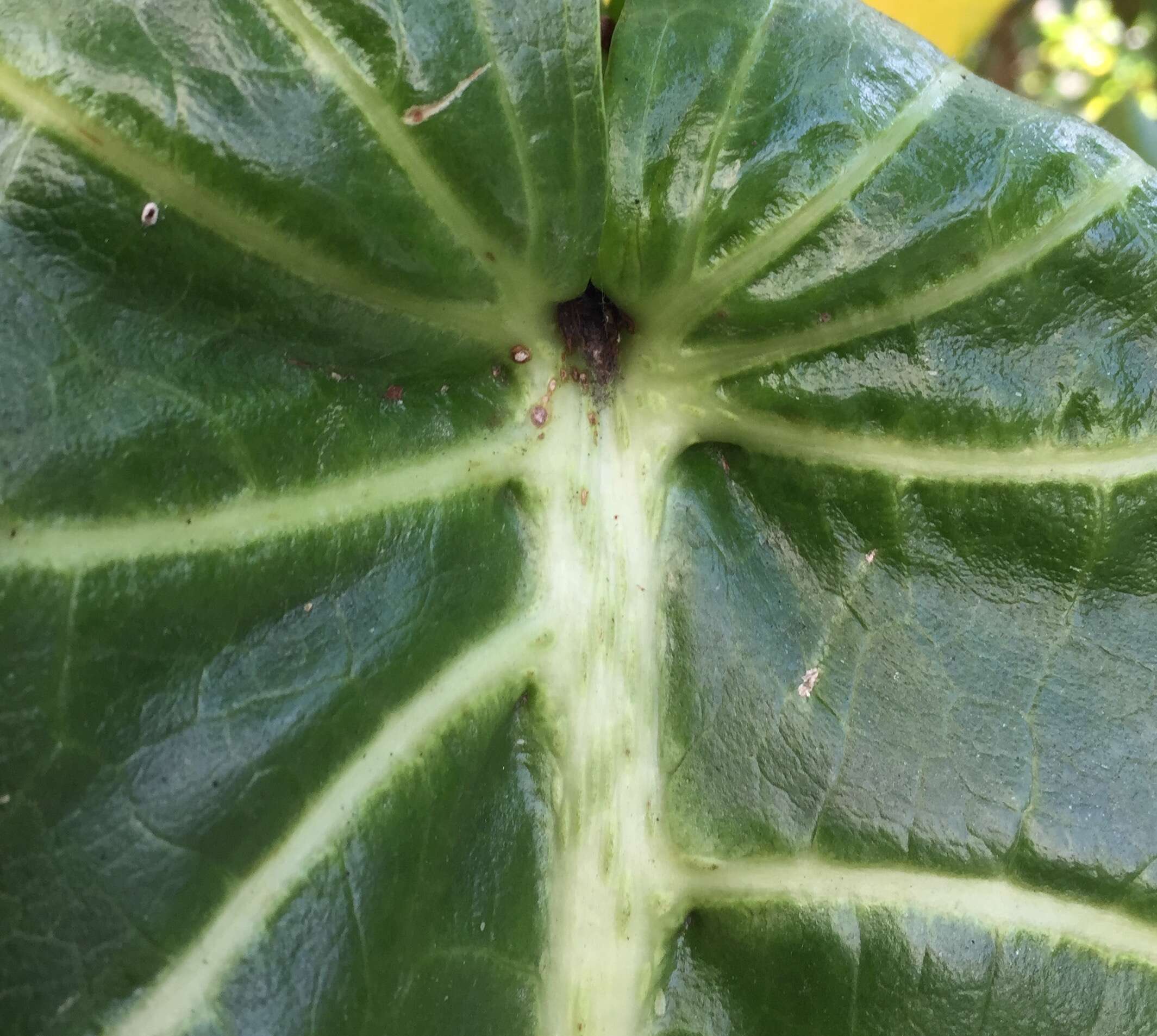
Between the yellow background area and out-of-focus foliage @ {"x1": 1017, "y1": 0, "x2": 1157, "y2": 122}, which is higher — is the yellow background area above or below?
below

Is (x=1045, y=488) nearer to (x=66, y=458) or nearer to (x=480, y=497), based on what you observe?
(x=480, y=497)

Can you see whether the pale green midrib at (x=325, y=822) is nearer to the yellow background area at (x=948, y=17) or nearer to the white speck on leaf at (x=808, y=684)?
the white speck on leaf at (x=808, y=684)

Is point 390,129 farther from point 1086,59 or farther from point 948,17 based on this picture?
point 1086,59

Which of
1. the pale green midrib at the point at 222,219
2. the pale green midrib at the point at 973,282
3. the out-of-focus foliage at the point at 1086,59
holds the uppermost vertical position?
the out-of-focus foliage at the point at 1086,59

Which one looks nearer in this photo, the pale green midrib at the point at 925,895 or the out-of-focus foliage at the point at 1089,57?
the pale green midrib at the point at 925,895

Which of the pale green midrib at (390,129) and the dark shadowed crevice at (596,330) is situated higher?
the pale green midrib at (390,129)

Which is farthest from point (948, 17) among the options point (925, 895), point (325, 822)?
point (325, 822)

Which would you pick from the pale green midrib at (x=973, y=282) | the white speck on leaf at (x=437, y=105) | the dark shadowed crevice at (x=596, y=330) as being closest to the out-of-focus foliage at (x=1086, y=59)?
the pale green midrib at (x=973, y=282)

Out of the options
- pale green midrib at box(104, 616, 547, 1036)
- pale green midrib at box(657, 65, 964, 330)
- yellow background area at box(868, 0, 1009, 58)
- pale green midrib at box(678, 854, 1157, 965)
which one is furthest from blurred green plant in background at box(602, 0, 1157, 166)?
pale green midrib at box(678, 854, 1157, 965)

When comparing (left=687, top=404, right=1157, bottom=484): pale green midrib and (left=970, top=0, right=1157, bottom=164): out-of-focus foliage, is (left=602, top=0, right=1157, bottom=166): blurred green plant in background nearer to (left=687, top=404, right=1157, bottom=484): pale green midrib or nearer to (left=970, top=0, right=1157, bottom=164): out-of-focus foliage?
(left=970, top=0, right=1157, bottom=164): out-of-focus foliage
